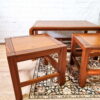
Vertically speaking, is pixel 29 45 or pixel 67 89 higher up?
pixel 29 45

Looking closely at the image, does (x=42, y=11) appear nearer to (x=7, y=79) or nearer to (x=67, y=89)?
(x=7, y=79)

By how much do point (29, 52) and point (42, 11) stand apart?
125 centimetres

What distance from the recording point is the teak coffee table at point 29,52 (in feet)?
2.87

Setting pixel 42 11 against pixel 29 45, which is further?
pixel 42 11

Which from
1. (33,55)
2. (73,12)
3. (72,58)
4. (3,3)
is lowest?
(72,58)

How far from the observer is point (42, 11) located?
1.96 m

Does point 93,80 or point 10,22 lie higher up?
point 10,22

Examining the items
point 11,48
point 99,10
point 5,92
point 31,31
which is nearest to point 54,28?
point 31,31

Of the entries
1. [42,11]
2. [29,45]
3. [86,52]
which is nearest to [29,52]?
[29,45]

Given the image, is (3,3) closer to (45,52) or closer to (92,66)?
(45,52)

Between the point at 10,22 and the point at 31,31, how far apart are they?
791 millimetres

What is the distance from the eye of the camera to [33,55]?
3.01 feet

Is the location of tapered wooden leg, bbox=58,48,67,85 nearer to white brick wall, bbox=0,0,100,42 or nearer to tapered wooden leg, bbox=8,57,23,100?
tapered wooden leg, bbox=8,57,23,100

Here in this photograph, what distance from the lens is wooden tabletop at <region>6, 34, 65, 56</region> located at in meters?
0.93
